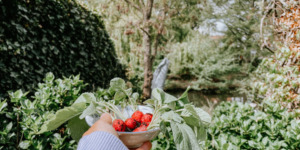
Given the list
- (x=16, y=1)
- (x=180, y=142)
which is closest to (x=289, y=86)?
(x=180, y=142)

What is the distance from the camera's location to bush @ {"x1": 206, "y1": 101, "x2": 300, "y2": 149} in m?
1.42

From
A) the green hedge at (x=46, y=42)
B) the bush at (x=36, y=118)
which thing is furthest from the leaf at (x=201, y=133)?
the green hedge at (x=46, y=42)

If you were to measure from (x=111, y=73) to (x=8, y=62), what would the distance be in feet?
8.51

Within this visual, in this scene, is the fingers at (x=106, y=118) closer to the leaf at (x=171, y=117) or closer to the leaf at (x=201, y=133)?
the leaf at (x=171, y=117)

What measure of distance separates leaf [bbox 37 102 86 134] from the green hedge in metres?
1.39

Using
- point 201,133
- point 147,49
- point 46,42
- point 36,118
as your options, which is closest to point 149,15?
point 147,49

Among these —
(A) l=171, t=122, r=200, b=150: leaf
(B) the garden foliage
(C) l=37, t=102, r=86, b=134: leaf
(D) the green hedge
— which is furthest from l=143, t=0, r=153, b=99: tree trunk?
(A) l=171, t=122, r=200, b=150: leaf

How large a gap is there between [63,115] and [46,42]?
198cm

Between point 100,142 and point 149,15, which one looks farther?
point 149,15

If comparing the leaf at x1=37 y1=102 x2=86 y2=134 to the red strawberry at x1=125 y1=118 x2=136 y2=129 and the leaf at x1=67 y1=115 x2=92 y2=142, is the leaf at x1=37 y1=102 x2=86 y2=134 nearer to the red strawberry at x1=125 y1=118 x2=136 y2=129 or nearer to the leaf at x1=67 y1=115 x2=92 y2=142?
the leaf at x1=67 y1=115 x2=92 y2=142

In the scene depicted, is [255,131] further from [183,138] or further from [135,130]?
[135,130]

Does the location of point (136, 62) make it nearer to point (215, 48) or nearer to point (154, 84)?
point (154, 84)

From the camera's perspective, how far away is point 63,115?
94 cm

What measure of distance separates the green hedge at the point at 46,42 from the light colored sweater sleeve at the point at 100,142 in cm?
163
